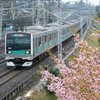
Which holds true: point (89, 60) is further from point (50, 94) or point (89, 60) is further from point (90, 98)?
point (50, 94)

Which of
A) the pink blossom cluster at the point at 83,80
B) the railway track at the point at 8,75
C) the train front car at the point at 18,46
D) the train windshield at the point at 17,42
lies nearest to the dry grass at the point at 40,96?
the railway track at the point at 8,75

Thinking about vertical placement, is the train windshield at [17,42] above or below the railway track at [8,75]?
above

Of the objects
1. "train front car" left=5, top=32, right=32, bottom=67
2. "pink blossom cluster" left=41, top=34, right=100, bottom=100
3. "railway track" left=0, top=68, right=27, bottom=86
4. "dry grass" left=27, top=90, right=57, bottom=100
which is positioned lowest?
"railway track" left=0, top=68, right=27, bottom=86

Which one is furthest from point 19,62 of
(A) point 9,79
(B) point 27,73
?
(A) point 9,79

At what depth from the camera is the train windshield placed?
13527 millimetres

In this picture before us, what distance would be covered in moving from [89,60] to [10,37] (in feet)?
30.5

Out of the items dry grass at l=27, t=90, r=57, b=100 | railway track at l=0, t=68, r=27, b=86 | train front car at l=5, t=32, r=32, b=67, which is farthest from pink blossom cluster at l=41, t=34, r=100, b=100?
train front car at l=5, t=32, r=32, b=67

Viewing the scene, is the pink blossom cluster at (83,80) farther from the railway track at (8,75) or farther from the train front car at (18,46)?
the train front car at (18,46)

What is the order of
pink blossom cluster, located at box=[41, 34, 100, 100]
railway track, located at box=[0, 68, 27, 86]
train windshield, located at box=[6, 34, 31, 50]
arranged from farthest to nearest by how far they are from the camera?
train windshield, located at box=[6, 34, 31, 50], railway track, located at box=[0, 68, 27, 86], pink blossom cluster, located at box=[41, 34, 100, 100]

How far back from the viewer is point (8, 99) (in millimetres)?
8820

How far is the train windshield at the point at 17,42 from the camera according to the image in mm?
13527

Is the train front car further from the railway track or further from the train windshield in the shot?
the railway track

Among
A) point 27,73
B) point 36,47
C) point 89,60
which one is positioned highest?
point 89,60

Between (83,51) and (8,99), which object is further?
(8,99)
